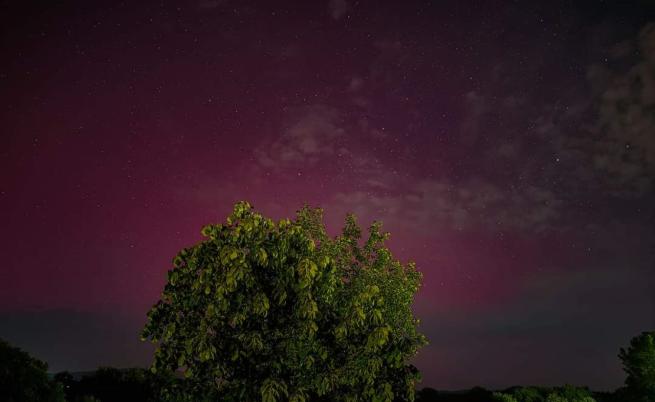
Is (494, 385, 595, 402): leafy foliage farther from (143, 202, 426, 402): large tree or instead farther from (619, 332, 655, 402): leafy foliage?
(143, 202, 426, 402): large tree

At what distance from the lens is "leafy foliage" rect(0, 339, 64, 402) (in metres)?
11.4

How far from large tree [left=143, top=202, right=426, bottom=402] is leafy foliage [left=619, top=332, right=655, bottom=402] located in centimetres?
3206

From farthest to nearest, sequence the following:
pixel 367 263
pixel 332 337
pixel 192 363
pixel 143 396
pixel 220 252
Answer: pixel 143 396, pixel 367 263, pixel 332 337, pixel 192 363, pixel 220 252

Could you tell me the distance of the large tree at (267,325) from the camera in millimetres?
13844

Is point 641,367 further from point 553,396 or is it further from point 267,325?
point 267,325

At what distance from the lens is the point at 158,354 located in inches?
573

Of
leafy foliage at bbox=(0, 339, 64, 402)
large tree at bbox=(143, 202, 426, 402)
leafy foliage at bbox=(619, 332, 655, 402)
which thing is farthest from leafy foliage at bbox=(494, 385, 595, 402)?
leafy foliage at bbox=(0, 339, 64, 402)

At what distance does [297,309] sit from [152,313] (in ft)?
15.9

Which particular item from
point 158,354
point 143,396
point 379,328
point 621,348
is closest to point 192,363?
point 158,354

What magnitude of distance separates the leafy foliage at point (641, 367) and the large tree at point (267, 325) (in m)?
32.1

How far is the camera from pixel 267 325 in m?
15.0

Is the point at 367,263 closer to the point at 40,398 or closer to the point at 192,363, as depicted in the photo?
the point at 192,363

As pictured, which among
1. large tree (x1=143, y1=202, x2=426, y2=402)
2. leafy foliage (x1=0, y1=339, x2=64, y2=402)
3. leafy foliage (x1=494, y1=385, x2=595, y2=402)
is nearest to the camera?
leafy foliage (x1=0, y1=339, x2=64, y2=402)

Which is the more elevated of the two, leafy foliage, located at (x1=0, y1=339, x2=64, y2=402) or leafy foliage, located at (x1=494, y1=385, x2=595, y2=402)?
leafy foliage, located at (x1=0, y1=339, x2=64, y2=402)
